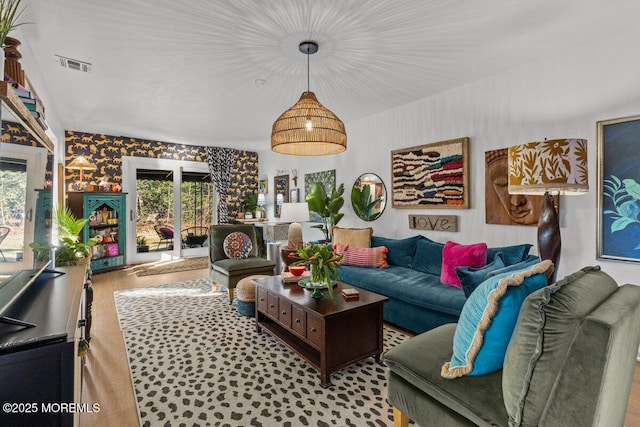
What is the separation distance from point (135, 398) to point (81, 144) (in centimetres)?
573

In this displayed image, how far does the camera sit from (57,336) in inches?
49.7

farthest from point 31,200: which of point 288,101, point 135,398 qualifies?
point 288,101

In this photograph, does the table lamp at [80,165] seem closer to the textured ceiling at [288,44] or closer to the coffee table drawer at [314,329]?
the textured ceiling at [288,44]

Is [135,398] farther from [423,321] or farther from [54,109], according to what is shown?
[54,109]

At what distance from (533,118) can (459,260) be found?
1.57 m

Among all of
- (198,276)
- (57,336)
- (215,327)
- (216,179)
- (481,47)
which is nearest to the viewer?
(57,336)

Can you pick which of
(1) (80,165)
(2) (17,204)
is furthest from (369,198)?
(1) (80,165)

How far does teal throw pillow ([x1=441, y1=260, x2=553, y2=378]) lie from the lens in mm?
1292

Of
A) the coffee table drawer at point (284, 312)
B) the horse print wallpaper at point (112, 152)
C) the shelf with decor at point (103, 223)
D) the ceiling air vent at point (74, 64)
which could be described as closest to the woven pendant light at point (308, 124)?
the coffee table drawer at point (284, 312)

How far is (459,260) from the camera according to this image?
3.06 meters

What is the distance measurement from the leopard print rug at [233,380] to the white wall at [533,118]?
1689 mm

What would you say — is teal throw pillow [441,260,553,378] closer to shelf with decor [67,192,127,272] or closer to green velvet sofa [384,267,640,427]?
green velvet sofa [384,267,640,427]

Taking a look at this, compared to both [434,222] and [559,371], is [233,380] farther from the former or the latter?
[434,222]

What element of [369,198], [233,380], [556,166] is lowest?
[233,380]
